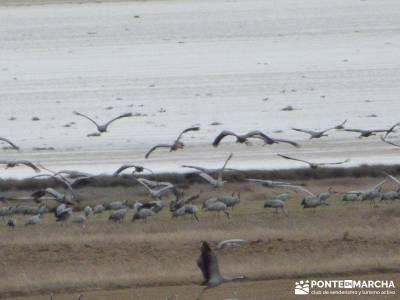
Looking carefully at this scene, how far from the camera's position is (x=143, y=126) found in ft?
72.8

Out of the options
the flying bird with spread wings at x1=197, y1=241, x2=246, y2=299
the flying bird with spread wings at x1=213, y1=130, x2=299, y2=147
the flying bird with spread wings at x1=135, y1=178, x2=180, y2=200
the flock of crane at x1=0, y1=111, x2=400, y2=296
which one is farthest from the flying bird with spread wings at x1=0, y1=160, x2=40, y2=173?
the flying bird with spread wings at x1=197, y1=241, x2=246, y2=299

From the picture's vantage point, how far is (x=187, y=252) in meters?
14.3

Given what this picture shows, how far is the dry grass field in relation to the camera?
536 inches

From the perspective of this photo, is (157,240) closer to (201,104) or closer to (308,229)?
(308,229)

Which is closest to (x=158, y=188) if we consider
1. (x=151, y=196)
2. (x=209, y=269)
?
(x=151, y=196)

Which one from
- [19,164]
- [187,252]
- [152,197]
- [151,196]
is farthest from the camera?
[19,164]

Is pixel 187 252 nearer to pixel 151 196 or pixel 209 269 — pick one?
pixel 209 269

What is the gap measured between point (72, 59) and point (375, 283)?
51.2ft

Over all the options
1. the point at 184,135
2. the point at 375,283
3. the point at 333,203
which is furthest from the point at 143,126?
the point at 375,283

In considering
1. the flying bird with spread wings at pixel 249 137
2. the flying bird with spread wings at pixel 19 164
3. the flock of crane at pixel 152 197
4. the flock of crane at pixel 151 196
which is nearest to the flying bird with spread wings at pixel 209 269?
the flock of crane at pixel 151 196

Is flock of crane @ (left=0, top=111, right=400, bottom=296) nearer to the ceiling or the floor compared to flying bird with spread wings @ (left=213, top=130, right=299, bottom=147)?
nearer to the floor

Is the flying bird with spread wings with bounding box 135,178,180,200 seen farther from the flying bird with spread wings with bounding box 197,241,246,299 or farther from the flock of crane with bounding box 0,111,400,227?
the flying bird with spread wings with bounding box 197,241,246,299

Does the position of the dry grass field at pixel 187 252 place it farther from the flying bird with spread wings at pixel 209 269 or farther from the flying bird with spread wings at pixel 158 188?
the flying bird with spread wings at pixel 158 188

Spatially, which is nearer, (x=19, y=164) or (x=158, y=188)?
(x=158, y=188)
